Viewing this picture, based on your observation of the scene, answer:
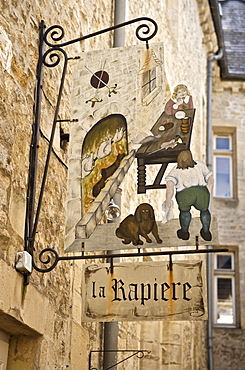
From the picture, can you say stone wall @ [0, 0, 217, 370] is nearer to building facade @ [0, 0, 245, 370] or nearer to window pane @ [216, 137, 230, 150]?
building facade @ [0, 0, 245, 370]

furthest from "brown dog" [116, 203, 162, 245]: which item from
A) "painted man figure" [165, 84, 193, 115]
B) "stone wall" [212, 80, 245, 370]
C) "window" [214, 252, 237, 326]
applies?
"window" [214, 252, 237, 326]

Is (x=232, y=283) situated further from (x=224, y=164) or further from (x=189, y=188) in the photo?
(x=189, y=188)

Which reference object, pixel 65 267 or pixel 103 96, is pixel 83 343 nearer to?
pixel 65 267

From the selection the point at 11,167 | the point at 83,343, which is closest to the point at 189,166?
the point at 11,167

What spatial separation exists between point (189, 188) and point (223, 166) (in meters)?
10.6

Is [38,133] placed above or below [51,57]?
below

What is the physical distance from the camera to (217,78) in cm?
1524

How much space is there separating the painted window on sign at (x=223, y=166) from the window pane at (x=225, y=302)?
1876 mm

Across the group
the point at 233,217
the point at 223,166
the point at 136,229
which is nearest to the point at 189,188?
the point at 136,229

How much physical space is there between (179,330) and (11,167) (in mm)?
5421

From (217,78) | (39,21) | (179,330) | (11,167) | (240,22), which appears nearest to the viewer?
(11,167)

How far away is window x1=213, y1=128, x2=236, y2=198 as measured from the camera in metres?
14.4

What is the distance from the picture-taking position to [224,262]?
44.9 feet

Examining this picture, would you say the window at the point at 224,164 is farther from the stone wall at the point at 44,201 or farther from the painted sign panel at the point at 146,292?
the painted sign panel at the point at 146,292
